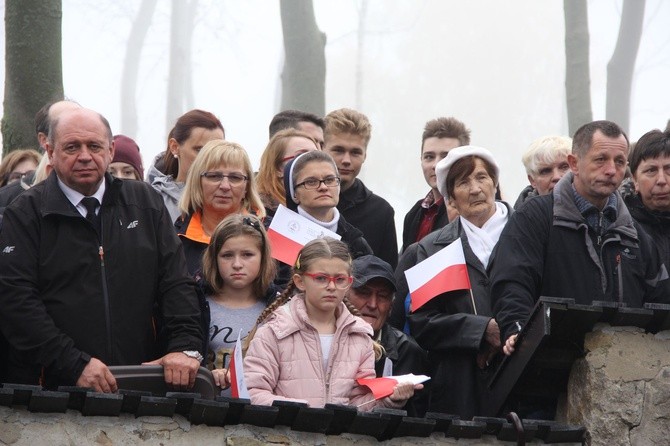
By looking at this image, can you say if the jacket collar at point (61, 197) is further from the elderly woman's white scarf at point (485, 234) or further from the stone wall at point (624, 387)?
the stone wall at point (624, 387)

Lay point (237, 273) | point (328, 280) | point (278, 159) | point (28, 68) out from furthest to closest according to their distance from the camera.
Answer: point (28, 68) < point (278, 159) < point (237, 273) < point (328, 280)

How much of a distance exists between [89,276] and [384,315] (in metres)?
1.54

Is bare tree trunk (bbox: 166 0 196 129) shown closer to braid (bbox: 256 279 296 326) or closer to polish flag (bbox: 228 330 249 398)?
braid (bbox: 256 279 296 326)

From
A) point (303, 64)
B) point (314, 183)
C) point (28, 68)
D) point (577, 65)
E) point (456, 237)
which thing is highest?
point (577, 65)

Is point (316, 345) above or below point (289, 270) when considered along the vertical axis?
below

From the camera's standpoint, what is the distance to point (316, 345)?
570cm

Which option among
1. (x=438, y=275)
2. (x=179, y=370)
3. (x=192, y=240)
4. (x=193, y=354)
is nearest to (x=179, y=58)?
(x=192, y=240)

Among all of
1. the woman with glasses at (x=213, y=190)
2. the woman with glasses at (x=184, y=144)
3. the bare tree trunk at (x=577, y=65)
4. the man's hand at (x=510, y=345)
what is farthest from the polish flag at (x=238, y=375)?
the bare tree trunk at (x=577, y=65)

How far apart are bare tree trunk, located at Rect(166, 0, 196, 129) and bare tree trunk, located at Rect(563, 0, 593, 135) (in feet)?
31.6

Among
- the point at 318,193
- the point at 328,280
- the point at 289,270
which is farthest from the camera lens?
the point at 318,193

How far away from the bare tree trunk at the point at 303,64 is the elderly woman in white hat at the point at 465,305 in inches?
313

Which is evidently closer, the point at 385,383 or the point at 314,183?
the point at 385,383

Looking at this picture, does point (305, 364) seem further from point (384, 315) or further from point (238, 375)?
point (384, 315)

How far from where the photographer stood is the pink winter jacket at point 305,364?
18.2ft
